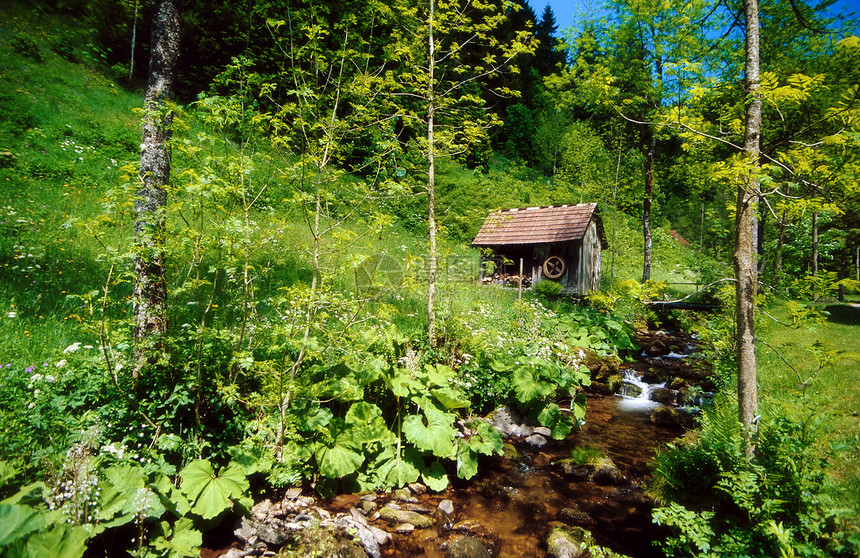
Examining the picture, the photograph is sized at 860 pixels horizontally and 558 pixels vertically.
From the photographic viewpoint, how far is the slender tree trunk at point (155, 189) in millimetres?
4164

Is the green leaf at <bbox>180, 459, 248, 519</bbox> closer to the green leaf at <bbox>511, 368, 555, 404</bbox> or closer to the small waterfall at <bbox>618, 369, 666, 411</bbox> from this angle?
the green leaf at <bbox>511, 368, 555, 404</bbox>

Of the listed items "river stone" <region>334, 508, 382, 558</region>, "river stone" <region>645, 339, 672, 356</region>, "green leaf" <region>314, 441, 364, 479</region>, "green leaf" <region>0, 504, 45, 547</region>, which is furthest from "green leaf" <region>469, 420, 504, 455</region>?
"river stone" <region>645, 339, 672, 356</region>

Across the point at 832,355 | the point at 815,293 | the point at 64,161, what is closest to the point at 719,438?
the point at 832,355

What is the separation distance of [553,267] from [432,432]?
595 inches

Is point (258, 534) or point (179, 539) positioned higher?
point (179, 539)

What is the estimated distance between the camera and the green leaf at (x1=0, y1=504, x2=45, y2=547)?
6.59 ft

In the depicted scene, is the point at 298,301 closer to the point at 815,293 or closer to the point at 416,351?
the point at 416,351

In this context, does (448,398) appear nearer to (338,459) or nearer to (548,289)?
(338,459)

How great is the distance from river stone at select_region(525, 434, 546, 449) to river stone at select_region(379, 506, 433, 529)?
2.77m

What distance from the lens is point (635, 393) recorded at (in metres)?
9.41

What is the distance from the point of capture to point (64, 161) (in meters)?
9.46

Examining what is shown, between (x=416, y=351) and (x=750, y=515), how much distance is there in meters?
5.12

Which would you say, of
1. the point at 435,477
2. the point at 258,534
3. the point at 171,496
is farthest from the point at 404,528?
the point at 171,496

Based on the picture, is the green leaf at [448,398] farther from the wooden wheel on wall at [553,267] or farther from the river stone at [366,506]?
the wooden wheel on wall at [553,267]
